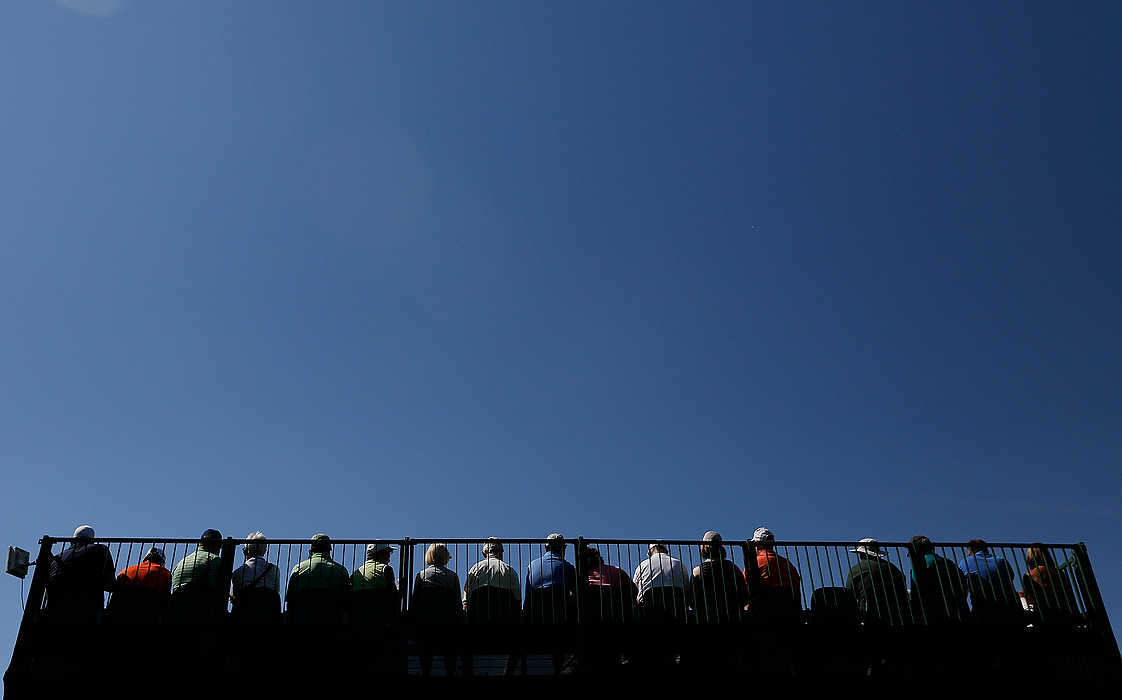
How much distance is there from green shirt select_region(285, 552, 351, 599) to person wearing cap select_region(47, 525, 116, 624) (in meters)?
2.55

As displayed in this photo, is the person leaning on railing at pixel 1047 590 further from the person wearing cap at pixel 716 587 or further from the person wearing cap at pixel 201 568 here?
the person wearing cap at pixel 201 568

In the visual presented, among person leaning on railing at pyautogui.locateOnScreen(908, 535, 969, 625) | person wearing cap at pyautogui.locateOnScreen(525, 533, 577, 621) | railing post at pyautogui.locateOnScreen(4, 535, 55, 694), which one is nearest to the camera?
railing post at pyautogui.locateOnScreen(4, 535, 55, 694)

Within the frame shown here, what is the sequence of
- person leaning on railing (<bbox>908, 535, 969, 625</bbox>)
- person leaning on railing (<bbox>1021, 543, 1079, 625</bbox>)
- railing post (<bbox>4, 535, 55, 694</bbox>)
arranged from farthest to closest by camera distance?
person leaning on railing (<bbox>1021, 543, 1079, 625</bbox>)
person leaning on railing (<bbox>908, 535, 969, 625</bbox>)
railing post (<bbox>4, 535, 55, 694</bbox>)

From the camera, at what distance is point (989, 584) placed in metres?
13.8

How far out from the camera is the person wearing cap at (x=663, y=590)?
1290 centimetres

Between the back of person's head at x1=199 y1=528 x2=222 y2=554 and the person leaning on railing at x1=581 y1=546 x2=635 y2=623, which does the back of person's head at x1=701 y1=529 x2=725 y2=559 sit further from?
the back of person's head at x1=199 y1=528 x2=222 y2=554

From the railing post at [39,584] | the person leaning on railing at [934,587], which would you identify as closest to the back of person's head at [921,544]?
the person leaning on railing at [934,587]

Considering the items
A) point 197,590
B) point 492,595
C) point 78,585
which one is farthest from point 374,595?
point 78,585

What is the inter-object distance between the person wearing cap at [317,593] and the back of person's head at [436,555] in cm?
121

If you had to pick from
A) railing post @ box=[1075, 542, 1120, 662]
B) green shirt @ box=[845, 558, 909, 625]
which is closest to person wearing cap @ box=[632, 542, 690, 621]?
green shirt @ box=[845, 558, 909, 625]

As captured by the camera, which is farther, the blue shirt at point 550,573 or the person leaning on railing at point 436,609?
the blue shirt at point 550,573

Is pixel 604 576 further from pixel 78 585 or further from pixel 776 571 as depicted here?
pixel 78 585

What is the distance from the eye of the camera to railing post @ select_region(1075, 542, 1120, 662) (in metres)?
13.6

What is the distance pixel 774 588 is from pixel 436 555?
16.8 ft
